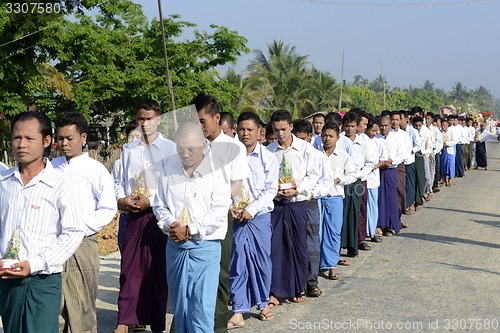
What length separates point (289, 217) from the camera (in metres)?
7.61

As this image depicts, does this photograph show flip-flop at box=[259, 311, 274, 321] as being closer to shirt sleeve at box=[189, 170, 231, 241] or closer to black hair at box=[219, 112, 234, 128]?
black hair at box=[219, 112, 234, 128]

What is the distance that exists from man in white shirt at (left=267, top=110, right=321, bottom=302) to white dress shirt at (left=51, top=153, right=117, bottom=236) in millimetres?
2316

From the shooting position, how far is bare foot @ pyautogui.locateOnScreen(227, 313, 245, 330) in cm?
660

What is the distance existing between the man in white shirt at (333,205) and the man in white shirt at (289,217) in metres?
1.07

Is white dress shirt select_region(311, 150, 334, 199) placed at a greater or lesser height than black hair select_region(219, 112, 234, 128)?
lesser

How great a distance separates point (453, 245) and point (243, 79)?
35201 mm

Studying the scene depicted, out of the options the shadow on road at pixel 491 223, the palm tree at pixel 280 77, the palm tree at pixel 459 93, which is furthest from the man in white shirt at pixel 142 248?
the palm tree at pixel 459 93

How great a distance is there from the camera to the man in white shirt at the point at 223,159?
5.88 m

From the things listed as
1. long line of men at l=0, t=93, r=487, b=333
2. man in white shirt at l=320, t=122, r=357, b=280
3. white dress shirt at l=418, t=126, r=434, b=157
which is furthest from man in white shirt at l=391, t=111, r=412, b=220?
man in white shirt at l=320, t=122, r=357, b=280

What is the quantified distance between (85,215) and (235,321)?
6.15 ft

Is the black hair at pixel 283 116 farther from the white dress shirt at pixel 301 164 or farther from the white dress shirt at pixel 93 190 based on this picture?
the white dress shirt at pixel 93 190

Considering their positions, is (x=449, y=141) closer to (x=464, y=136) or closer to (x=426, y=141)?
(x=464, y=136)

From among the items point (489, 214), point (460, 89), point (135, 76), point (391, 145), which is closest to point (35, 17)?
point (135, 76)

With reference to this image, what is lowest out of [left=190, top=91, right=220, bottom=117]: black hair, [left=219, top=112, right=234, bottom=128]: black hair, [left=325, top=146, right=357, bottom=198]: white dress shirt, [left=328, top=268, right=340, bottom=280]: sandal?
[left=328, top=268, right=340, bottom=280]: sandal
